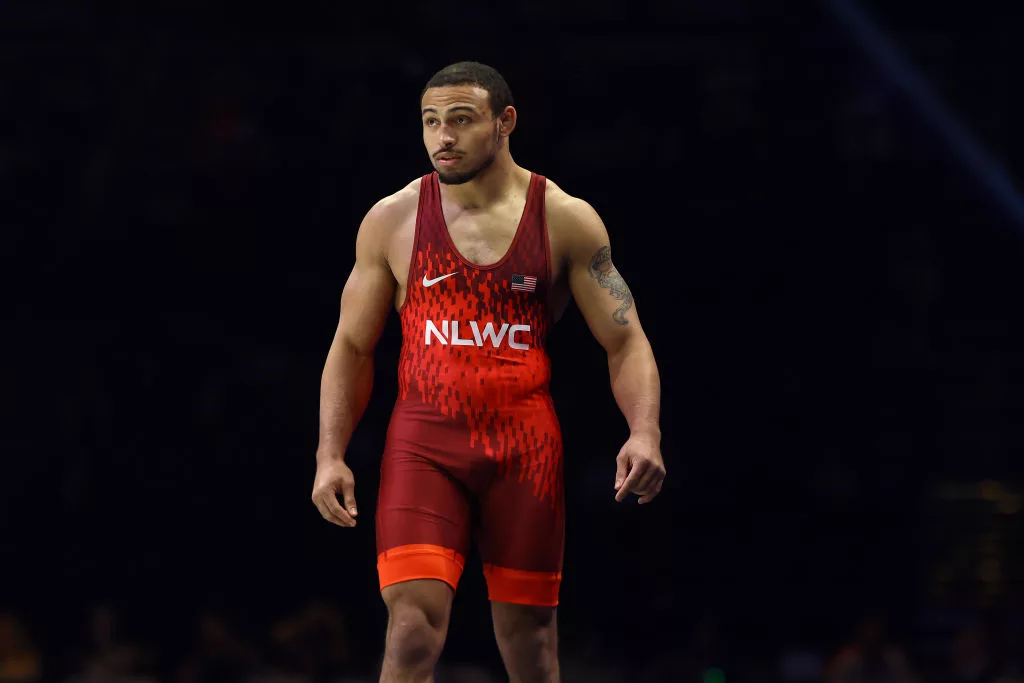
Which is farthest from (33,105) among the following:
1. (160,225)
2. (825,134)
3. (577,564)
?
(825,134)

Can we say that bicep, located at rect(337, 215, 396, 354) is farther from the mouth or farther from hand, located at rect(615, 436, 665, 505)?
hand, located at rect(615, 436, 665, 505)

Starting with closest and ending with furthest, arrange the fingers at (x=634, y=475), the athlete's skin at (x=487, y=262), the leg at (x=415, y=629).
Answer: the leg at (x=415, y=629)
the fingers at (x=634, y=475)
the athlete's skin at (x=487, y=262)

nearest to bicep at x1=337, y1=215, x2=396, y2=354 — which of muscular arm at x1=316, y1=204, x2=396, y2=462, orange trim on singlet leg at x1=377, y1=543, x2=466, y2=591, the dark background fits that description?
muscular arm at x1=316, y1=204, x2=396, y2=462

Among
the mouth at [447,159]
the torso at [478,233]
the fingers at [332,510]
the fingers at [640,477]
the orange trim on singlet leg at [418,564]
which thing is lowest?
the orange trim on singlet leg at [418,564]

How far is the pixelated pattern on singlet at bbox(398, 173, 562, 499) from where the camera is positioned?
3.67 m

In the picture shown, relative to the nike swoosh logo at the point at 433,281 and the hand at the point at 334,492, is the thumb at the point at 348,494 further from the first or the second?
the nike swoosh logo at the point at 433,281

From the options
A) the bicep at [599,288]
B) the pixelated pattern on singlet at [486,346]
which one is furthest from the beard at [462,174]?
the bicep at [599,288]

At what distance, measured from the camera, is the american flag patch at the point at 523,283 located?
3713mm

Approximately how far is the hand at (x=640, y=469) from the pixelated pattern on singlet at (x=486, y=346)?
203mm

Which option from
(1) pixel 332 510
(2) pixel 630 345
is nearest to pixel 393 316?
(2) pixel 630 345

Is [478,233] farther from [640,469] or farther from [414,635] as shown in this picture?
[414,635]

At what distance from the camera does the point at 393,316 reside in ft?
20.9

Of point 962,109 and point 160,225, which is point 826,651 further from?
point 160,225

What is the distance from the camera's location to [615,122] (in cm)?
608
